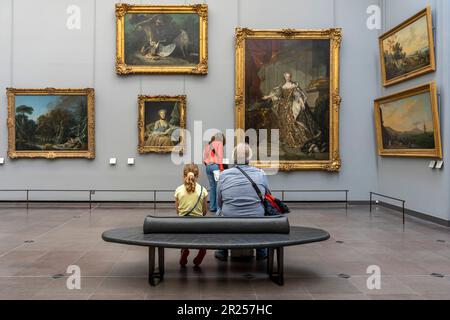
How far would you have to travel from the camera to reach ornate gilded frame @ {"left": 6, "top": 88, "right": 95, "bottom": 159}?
16172 mm

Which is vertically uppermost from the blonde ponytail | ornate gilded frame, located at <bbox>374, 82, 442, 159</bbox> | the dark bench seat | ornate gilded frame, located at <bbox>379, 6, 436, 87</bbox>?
ornate gilded frame, located at <bbox>379, 6, 436, 87</bbox>

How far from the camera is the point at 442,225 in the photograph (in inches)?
471

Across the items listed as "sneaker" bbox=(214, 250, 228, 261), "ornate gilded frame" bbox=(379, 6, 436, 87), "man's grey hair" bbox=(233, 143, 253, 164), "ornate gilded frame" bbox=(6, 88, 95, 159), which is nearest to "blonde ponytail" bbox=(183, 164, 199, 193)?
"man's grey hair" bbox=(233, 143, 253, 164)

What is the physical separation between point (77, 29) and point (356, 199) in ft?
36.9

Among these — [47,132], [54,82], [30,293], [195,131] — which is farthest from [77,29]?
[30,293]

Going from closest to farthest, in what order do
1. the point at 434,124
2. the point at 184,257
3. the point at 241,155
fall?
the point at 241,155
the point at 184,257
the point at 434,124

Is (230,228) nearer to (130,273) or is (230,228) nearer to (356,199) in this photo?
(130,273)

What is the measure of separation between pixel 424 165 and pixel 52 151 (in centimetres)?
1174

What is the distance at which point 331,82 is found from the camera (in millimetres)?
16375

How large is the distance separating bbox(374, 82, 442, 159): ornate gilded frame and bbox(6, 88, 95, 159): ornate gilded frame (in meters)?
9.52

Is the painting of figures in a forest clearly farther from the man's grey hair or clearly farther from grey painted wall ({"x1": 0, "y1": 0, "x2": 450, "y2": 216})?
the man's grey hair

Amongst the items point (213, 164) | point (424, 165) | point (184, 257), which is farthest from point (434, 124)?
point (184, 257)

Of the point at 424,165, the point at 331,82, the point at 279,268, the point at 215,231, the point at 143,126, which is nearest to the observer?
the point at 279,268

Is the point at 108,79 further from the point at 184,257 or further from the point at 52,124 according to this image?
the point at 184,257
